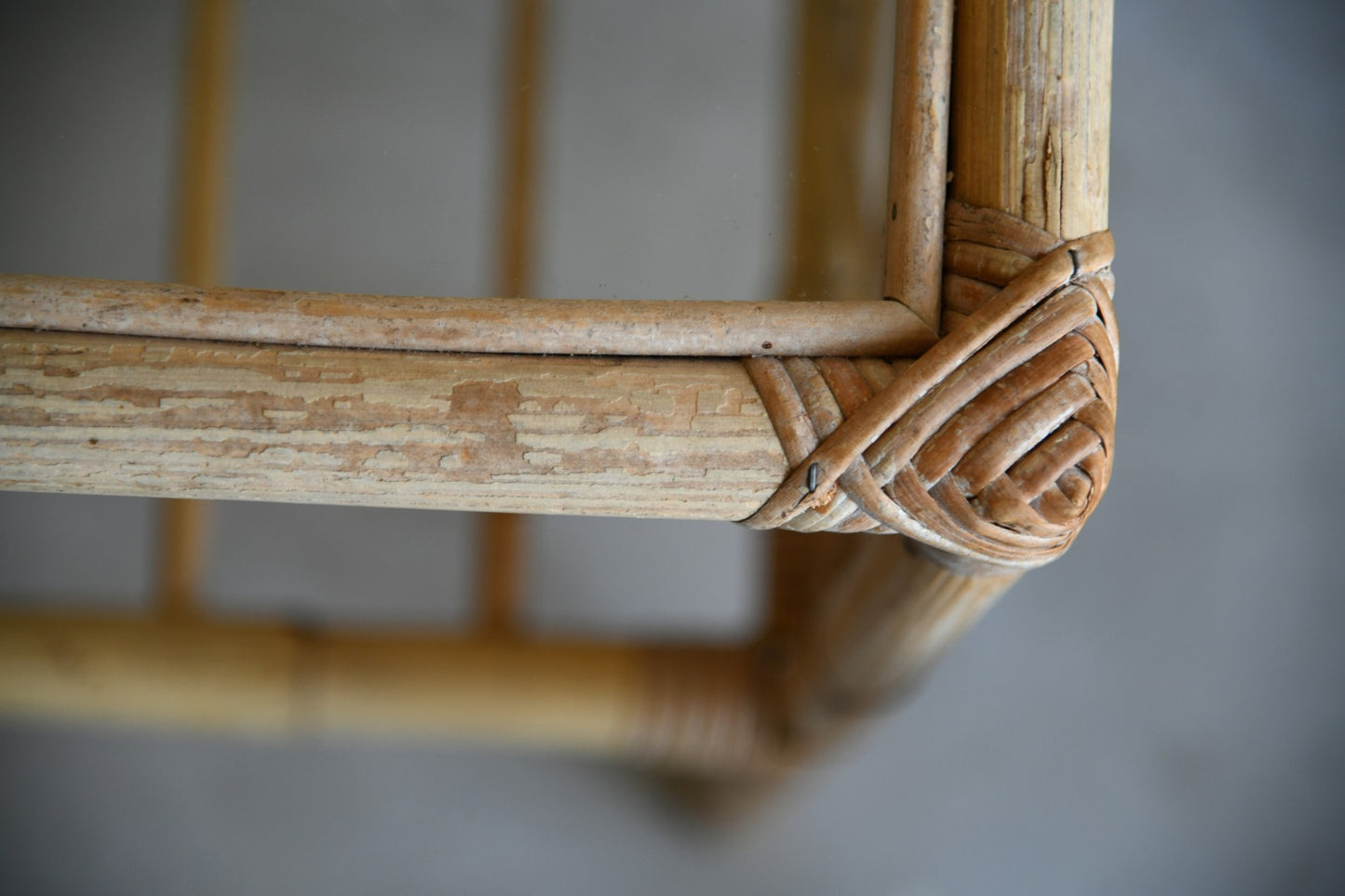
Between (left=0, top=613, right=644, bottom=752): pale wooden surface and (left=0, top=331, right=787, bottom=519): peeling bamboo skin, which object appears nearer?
(left=0, top=331, right=787, bottom=519): peeling bamboo skin

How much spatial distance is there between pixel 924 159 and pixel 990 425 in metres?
0.13

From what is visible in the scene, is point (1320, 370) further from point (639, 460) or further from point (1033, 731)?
point (639, 460)

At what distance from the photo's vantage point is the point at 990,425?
15.0 inches

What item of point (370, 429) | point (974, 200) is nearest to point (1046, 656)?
point (974, 200)

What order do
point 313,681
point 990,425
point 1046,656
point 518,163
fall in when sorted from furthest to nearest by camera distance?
point 1046,656
point 313,681
point 518,163
point 990,425

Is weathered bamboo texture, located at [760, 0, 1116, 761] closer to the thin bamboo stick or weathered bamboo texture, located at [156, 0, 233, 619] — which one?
the thin bamboo stick

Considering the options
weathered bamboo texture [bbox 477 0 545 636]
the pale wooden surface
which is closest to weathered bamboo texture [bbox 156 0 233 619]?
weathered bamboo texture [bbox 477 0 545 636]

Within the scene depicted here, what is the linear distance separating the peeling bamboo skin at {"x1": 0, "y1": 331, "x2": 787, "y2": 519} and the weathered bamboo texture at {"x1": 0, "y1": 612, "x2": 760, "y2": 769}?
510 mm

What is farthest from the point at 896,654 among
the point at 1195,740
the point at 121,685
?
the point at 1195,740

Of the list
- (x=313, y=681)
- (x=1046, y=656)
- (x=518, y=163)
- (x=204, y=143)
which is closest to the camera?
(x=204, y=143)

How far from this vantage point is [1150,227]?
123 centimetres

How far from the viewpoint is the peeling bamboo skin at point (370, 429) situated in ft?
1.31

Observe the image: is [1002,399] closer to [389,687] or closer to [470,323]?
[470,323]

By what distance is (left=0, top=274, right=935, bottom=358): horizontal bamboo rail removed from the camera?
16.3 inches
